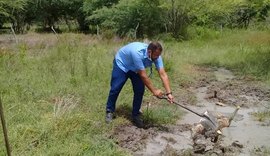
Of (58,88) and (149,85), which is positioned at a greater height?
(149,85)

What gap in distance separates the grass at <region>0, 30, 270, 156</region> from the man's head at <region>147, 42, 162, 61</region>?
1.20m

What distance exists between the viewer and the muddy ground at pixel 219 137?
17.2 ft

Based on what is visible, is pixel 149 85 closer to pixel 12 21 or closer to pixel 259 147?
pixel 259 147

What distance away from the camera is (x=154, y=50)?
17.9ft

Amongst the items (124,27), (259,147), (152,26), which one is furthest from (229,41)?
(259,147)

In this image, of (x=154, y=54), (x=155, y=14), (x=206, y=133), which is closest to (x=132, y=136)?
(x=206, y=133)

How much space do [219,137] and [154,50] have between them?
1589 mm

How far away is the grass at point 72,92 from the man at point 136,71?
30cm

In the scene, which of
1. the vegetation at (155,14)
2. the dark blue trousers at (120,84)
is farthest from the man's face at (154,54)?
the vegetation at (155,14)

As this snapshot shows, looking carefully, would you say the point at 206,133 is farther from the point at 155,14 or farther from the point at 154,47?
the point at 155,14

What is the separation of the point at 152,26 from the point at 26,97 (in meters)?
13.0

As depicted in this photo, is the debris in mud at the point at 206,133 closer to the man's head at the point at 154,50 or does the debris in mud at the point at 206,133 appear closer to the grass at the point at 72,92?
the grass at the point at 72,92

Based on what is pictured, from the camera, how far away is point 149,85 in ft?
18.2

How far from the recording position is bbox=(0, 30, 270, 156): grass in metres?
4.95
